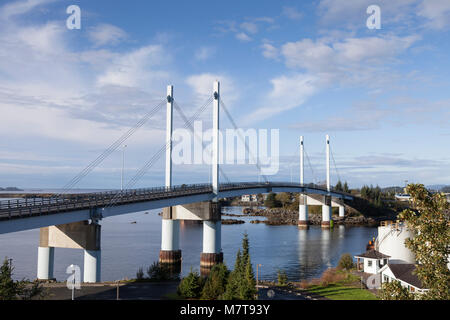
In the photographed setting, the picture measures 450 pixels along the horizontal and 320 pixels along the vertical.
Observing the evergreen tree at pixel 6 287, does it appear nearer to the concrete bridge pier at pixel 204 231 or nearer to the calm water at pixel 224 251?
the calm water at pixel 224 251

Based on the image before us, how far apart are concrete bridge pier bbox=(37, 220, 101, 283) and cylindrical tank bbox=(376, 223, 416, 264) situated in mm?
31140

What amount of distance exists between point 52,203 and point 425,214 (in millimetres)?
28615

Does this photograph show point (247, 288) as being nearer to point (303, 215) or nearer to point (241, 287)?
point (241, 287)

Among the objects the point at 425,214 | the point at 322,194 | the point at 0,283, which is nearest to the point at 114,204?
the point at 0,283

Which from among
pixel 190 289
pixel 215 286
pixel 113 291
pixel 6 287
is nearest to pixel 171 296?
pixel 190 289

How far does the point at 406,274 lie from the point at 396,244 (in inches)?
384

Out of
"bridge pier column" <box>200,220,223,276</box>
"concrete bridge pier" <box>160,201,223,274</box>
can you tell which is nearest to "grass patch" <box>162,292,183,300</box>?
"concrete bridge pier" <box>160,201,223,274</box>

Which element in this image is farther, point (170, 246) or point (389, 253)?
point (170, 246)

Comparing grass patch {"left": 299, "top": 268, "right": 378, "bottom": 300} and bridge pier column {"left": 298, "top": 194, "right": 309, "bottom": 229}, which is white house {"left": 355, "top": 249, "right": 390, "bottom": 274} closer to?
grass patch {"left": 299, "top": 268, "right": 378, "bottom": 300}

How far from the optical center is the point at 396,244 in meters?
45.0

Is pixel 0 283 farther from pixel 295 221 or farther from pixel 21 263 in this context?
pixel 295 221

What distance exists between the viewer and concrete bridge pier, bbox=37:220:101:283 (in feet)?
123

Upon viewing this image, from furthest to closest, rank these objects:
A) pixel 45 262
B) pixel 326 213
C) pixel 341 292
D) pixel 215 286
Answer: pixel 326 213, pixel 45 262, pixel 341 292, pixel 215 286
